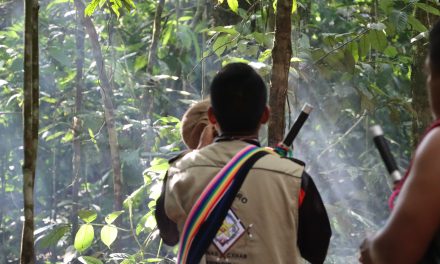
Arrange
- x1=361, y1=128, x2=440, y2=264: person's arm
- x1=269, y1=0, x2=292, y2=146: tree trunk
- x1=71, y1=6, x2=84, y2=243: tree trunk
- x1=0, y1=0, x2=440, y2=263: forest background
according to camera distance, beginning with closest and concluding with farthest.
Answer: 1. x1=361, y1=128, x2=440, y2=264: person's arm
2. x1=269, y1=0, x2=292, y2=146: tree trunk
3. x1=0, y1=0, x2=440, y2=263: forest background
4. x1=71, y1=6, x2=84, y2=243: tree trunk

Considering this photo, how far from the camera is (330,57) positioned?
4.39m

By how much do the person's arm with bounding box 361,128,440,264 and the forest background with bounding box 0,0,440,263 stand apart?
2.68 m

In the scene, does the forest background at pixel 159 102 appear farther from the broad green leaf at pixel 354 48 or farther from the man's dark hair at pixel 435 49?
the man's dark hair at pixel 435 49

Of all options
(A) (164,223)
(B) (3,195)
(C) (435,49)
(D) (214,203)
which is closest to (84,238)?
(A) (164,223)

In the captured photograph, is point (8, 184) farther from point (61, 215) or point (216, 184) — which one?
point (216, 184)

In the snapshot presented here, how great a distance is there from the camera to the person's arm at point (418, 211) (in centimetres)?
151

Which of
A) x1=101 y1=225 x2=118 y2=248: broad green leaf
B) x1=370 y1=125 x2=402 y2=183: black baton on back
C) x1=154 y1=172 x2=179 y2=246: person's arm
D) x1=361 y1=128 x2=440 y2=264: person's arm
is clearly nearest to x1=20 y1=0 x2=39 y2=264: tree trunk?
x1=154 y1=172 x2=179 y2=246: person's arm

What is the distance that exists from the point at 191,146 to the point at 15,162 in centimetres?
699

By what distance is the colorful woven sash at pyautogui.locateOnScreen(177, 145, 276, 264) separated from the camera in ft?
6.91

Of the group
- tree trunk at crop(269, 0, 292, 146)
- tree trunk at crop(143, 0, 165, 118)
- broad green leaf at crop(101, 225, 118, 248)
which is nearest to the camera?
tree trunk at crop(269, 0, 292, 146)

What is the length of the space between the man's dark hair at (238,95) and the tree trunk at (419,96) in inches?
96.1

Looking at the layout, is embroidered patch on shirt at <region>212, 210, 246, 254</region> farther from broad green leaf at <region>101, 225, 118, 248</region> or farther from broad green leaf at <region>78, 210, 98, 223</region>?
broad green leaf at <region>101, 225, 118, 248</region>

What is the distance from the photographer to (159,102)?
7164 mm

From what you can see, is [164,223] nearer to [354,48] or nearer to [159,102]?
[354,48]
